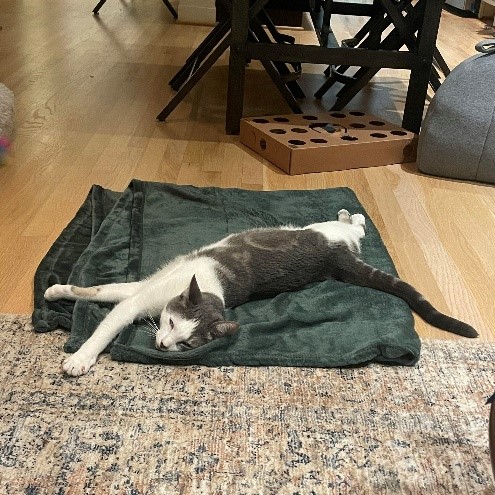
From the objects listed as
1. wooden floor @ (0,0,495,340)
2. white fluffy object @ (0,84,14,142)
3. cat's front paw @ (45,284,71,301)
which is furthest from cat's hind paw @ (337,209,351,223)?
white fluffy object @ (0,84,14,142)

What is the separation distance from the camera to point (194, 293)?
1676mm

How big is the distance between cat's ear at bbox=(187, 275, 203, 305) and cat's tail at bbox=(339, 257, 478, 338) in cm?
50

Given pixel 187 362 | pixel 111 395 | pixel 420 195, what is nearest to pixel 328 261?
pixel 187 362

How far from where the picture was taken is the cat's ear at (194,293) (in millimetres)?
1671

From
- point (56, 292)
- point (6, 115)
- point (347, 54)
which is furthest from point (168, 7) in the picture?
point (56, 292)

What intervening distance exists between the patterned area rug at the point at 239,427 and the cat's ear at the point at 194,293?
16 cm

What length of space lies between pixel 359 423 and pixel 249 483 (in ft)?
0.98

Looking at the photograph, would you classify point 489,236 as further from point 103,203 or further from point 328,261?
point 103,203

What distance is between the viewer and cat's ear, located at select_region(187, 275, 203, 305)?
1671mm

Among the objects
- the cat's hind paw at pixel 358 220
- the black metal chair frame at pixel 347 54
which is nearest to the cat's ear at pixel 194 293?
the cat's hind paw at pixel 358 220

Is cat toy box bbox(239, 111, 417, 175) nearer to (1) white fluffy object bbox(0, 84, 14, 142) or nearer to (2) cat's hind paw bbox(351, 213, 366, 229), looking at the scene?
(2) cat's hind paw bbox(351, 213, 366, 229)

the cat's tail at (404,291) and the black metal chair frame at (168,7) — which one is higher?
the cat's tail at (404,291)

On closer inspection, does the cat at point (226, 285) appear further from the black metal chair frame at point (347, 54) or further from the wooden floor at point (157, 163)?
the black metal chair frame at point (347, 54)

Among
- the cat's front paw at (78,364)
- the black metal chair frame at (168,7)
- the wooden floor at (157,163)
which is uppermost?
the cat's front paw at (78,364)
